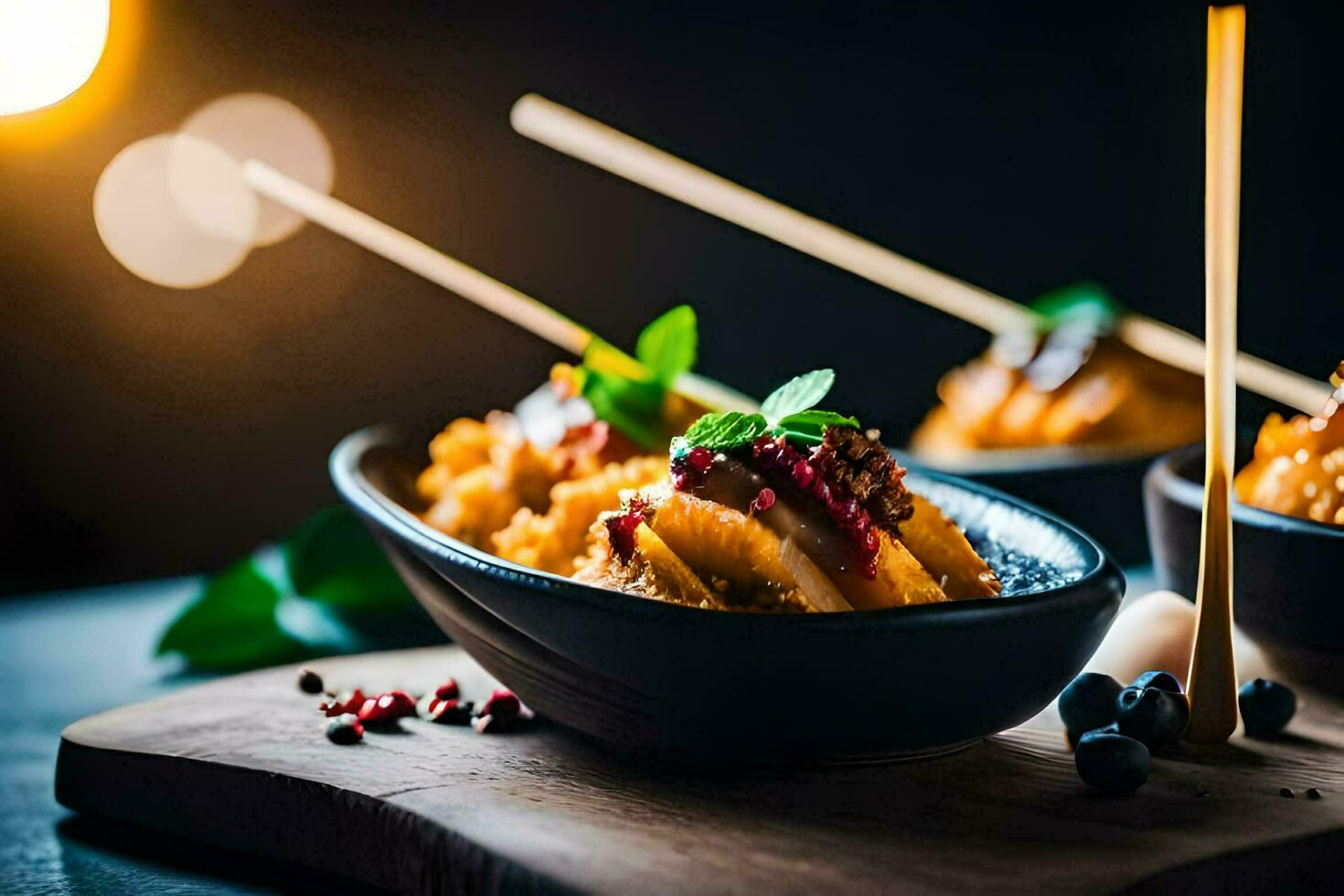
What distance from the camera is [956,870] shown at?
4.77ft

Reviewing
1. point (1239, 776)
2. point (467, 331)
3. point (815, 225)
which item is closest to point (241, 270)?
point (467, 331)

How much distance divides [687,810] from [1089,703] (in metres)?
0.64

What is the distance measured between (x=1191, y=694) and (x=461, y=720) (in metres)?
1.07

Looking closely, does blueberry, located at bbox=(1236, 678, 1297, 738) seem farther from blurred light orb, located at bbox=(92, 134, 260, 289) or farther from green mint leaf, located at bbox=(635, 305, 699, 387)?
blurred light orb, located at bbox=(92, 134, 260, 289)

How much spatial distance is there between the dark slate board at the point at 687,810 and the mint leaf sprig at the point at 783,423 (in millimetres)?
432

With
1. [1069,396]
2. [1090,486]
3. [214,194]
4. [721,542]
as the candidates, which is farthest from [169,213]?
[721,542]

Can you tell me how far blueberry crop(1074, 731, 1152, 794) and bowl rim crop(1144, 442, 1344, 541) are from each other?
526mm

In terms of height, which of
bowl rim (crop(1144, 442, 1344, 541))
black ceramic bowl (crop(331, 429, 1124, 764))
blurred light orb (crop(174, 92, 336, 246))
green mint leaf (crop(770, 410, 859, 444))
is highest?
blurred light orb (crop(174, 92, 336, 246))

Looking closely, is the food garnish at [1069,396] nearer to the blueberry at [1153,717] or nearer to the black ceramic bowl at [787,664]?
the blueberry at [1153,717]

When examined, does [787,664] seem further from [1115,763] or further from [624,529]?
[1115,763]

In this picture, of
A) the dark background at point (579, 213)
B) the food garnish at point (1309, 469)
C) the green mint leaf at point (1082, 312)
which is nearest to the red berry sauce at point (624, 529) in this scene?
the food garnish at point (1309, 469)

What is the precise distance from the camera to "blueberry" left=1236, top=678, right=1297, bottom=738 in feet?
6.35

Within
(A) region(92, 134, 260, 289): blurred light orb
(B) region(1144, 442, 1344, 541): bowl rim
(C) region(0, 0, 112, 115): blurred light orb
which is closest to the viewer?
(B) region(1144, 442, 1344, 541): bowl rim

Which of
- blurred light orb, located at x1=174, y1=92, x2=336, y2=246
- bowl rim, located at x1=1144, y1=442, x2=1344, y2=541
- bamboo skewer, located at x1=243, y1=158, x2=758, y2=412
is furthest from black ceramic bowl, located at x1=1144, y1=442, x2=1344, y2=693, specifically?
blurred light orb, located at x1=174, y1=92, x2=336, y2=246
